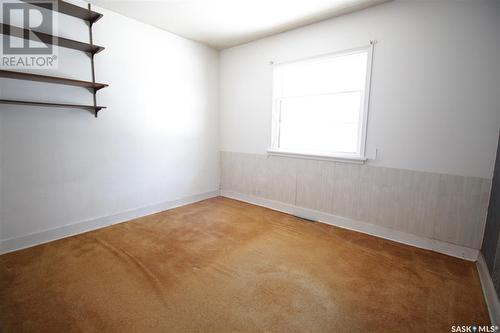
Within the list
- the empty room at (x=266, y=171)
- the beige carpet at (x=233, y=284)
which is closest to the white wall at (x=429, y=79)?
the empty room at (x=266, y=171)

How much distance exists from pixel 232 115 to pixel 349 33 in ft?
6.89

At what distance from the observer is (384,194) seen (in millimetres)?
2754

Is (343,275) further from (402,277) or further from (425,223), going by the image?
(425,223)

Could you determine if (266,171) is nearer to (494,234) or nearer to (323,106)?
(323,106)

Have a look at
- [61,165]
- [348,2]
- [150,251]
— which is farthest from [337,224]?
[61,165]

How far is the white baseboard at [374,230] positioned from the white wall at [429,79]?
741mm

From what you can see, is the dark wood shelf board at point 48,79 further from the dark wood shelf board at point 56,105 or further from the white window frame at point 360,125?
the white window frame at point 360,125

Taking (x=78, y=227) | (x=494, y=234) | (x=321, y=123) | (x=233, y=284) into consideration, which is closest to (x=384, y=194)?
(x=494, y=234)

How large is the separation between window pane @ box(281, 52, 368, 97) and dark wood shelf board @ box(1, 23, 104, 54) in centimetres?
238

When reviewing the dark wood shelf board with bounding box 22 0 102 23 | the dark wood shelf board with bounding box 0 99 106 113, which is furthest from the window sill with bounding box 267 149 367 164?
the dark wood shelf board with bounding box 22 0 102 23

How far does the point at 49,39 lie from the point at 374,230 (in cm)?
402

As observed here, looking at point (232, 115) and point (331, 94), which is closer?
point (331, 94)

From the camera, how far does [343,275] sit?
2051 mm

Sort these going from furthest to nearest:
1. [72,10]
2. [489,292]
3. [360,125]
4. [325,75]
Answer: [325,75] < [360,125] < [72,10] < [489,292]
